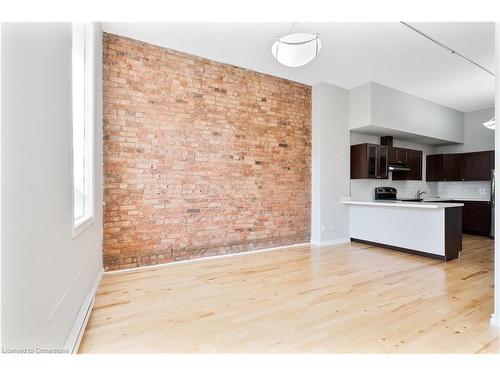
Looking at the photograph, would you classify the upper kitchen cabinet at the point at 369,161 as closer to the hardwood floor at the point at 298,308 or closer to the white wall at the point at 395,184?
the white wall at the point at 395,184

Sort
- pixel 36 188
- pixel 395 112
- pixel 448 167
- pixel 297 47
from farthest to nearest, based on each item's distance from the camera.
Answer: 1. pixel 448 167
2. pixel 395 112
3. pixel 297 47
4. pixel 36 188

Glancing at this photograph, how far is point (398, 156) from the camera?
19.7 ft

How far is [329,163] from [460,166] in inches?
165

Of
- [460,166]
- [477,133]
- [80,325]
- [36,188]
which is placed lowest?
[80,325]

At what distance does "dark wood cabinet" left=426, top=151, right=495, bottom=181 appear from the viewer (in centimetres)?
637

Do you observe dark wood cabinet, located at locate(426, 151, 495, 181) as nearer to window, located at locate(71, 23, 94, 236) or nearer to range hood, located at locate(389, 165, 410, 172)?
range hood, located at locate(389, 165, 410, 172)

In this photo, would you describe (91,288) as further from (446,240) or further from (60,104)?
(446,240)

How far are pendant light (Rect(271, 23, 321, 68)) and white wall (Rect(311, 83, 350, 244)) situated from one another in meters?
2.51

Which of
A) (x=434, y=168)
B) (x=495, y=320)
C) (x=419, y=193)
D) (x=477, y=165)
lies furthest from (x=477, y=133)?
(x=495, y=320)

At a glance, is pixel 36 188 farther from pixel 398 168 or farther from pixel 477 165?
pixel 477 165

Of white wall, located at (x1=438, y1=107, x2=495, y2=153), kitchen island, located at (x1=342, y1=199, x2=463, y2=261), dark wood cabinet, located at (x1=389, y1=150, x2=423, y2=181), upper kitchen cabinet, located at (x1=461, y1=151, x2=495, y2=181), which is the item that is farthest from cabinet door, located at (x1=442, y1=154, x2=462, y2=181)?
kitchen island, located at (x1=342, y1=199, x2=463, y2=261)

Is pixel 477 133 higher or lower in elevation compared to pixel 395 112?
lower

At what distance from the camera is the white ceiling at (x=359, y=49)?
3428mm

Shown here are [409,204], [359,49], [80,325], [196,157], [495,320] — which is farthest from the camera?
[409,204]
